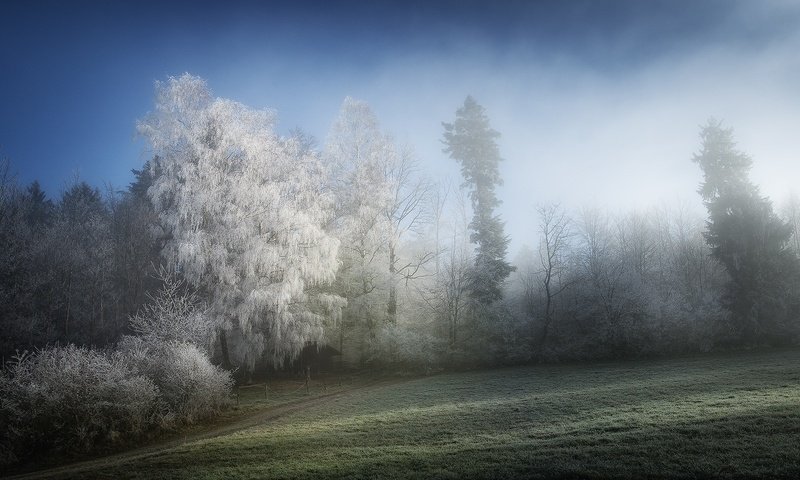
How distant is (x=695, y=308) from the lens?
1198 inches

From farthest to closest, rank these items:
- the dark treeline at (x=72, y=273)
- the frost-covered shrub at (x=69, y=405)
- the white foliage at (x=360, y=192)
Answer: the white foliage at (x=360, y=192) → the dark treeline at (x=72, y=273) → the frost-covered shrub at (x=69, y=405)

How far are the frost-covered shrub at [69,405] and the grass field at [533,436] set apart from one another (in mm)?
3006

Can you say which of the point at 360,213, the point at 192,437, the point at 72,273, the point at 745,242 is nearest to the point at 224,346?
the point at 192,437

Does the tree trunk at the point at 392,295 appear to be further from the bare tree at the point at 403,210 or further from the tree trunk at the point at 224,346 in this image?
the tree trunk at the point at 224,346

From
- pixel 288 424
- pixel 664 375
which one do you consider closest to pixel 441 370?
pixel 664 375

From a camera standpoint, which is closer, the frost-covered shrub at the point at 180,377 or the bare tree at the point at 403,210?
the frost-covered shrub at the point at 180,377

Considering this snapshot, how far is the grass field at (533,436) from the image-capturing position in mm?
8477

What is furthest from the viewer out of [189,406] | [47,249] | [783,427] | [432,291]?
[432,291]

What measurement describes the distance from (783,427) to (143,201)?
43375 mm

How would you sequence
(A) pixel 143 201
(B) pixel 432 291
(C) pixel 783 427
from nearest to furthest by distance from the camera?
(C) pixel 783 427, (B) pixel 432 291, (A) pixel 143 201

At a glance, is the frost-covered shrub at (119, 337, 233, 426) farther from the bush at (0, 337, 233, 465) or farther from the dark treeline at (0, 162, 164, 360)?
the dark treeline at (0, 162, 164, 360)

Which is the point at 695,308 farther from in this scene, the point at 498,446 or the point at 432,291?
the point at 498,446

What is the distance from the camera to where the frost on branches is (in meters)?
21.8

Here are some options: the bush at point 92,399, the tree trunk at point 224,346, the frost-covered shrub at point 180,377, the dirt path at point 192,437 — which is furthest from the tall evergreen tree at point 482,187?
the bush at point 92,399
